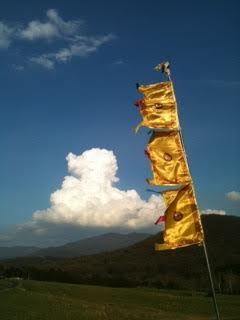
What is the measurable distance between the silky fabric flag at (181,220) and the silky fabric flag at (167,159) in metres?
0.39

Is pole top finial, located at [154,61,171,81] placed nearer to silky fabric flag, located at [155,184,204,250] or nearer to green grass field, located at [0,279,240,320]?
silky fabric flag, located at [155,184,204,250]

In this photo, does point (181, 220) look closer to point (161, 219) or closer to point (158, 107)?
point (161, 219)

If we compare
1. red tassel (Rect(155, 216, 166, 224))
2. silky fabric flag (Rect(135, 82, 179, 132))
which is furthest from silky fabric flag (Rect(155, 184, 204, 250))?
silky fabric flag (Rect(135, 82, 179, 132))

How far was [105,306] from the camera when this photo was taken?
49.1 metres

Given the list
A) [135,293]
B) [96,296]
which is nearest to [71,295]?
[96,296]

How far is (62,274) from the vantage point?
112m

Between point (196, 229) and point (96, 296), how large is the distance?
48404 mm

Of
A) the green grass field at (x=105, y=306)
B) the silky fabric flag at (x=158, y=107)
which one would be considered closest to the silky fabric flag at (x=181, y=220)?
the silky fabric flag at (x=158, y=107)

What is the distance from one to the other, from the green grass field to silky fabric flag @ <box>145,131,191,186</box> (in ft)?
93.8

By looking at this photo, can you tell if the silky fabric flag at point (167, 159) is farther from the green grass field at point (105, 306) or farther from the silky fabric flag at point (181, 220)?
the green grass field at point (105, 306)

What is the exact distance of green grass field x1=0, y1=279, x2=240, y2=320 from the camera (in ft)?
140

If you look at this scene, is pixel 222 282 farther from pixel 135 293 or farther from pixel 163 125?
pixel 163 125

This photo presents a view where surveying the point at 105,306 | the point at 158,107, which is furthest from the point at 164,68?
the point at 105,306

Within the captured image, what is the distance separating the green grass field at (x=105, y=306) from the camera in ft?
140
